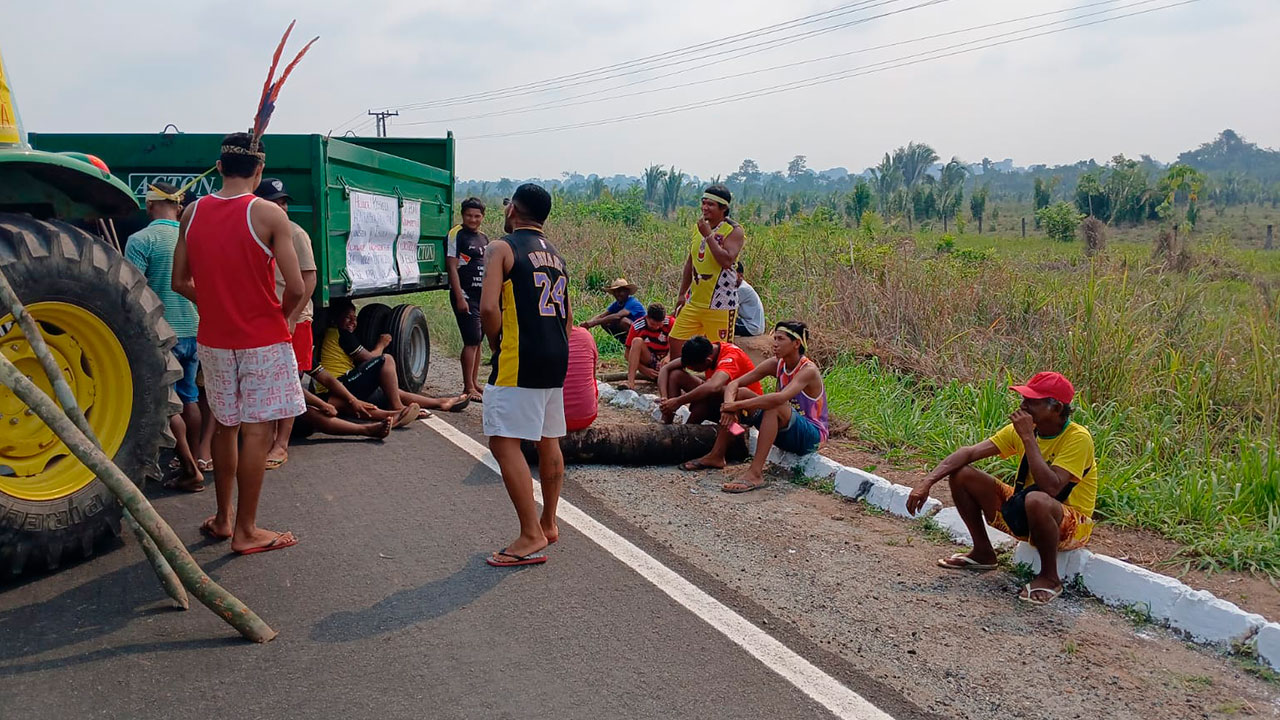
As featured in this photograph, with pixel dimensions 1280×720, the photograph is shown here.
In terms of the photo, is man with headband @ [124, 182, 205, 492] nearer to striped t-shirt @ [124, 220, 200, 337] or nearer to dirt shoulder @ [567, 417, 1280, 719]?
striped t-shirt @ [124, 220, 200, 337]

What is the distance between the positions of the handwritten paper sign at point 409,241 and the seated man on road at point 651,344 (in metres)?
2.20

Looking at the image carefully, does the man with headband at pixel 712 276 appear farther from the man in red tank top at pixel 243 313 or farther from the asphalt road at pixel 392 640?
the man in red tank top at pixel 243 313

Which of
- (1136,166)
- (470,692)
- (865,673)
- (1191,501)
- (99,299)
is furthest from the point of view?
(1136,166)

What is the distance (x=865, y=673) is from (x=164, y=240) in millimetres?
4543

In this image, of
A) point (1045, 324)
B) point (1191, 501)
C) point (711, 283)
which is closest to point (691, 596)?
point (1191, 501)

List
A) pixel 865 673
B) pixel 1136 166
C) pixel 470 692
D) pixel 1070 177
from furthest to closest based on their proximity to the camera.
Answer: pixel 1070 177, pixel 1136 166, pixel 865 673, pixel 470 692

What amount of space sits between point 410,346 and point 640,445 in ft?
9.91

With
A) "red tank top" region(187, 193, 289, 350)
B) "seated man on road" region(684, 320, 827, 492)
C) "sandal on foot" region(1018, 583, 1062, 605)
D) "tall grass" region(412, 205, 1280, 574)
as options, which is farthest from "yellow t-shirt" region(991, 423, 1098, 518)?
"red tank top" region(187, 193, 289, 350)

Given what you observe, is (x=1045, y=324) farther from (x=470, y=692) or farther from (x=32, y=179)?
(x=32, y=179)

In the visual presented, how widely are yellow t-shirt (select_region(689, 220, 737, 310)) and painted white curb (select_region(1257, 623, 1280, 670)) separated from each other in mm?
4963

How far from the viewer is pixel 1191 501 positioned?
550 cm

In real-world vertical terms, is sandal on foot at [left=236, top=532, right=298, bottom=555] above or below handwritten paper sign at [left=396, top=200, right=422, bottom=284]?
below

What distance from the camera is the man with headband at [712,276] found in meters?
8.16

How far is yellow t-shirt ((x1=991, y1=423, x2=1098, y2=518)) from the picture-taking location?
15.8 ft
